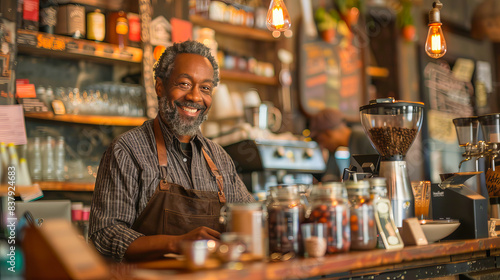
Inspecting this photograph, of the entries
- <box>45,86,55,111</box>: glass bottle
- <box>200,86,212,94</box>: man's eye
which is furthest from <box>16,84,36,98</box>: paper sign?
<box>200,86,212,94</box>: man's eye

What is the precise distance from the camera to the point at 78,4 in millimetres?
3812

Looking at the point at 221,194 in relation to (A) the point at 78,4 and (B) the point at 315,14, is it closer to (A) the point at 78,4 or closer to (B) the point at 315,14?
(A) the point at 78,4

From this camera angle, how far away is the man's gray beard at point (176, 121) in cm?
248

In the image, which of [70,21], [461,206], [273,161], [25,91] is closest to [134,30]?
[70,21]

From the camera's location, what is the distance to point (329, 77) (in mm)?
5609

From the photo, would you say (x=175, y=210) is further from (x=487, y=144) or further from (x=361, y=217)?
(x=487, y=144)

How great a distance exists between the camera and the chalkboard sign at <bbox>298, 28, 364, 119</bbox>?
5.35 m

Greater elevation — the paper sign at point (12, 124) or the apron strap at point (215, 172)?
the paper sign at point (12, 124)

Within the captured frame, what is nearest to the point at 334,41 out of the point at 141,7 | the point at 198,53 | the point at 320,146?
the point at 320,146

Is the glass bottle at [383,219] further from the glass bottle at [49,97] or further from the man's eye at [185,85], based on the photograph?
the glass bottle at [49,97]

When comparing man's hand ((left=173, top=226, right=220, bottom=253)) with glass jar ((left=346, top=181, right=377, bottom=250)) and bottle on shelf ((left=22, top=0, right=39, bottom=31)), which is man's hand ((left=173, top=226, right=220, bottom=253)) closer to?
glass jar ((left=346, top=181, right=377, bottom=250))

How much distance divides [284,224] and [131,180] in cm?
81

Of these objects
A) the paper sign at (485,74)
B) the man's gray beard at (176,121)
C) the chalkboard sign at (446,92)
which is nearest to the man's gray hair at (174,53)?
the man's gray beard at (176,121)

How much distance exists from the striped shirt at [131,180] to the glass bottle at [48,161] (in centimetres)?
134
